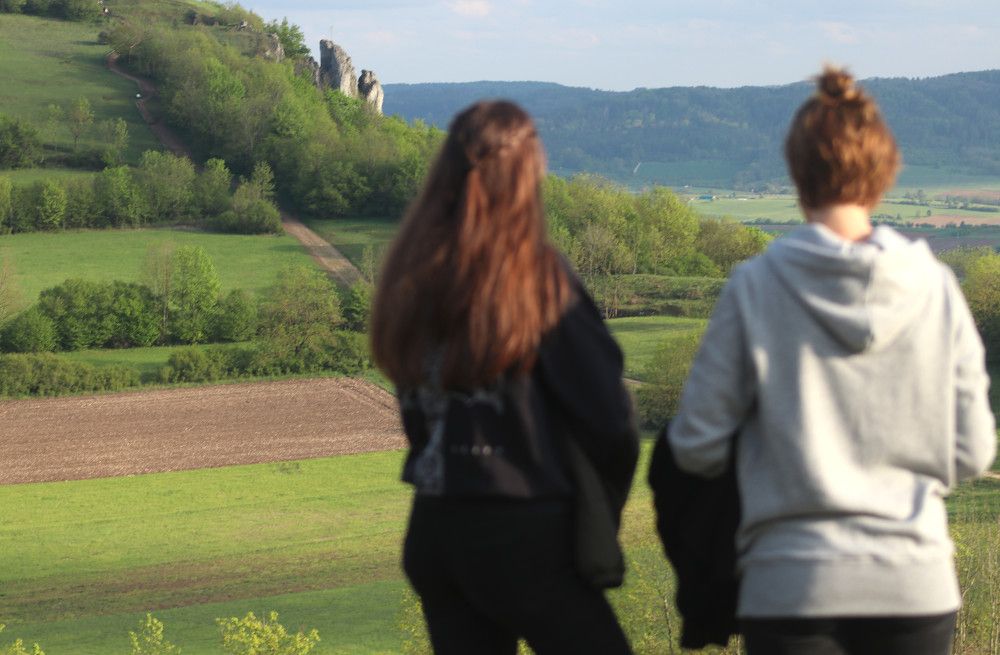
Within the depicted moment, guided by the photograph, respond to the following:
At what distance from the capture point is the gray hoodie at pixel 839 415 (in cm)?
291

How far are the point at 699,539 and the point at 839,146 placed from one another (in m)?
1.09

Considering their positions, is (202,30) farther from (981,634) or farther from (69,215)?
(981,634)

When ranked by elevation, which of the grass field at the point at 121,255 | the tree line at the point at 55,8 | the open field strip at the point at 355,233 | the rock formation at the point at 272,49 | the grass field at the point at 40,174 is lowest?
the grass field at the point at 121,255

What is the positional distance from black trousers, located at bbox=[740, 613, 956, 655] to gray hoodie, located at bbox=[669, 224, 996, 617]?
0.10 feet

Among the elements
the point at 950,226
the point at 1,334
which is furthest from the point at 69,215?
the point at 950,226

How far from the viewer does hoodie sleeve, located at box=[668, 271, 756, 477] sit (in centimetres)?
302

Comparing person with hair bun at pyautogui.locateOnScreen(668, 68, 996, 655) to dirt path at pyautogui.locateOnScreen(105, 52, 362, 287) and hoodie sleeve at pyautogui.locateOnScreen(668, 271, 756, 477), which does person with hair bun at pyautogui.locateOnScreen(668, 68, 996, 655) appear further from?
dirt path at pyautogui.locateOnScreen(105, 52, 362, 287)

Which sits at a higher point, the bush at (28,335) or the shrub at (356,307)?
the shrub at (356,307)

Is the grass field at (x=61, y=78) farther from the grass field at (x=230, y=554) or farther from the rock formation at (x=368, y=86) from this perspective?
the grass field at (x=230, y=554)

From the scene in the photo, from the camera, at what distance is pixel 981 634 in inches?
475

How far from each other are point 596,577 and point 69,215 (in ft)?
258

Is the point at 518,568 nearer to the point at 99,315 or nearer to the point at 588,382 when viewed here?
the point at 588,382

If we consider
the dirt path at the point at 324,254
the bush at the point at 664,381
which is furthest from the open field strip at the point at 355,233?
the bush at the point at 664,381

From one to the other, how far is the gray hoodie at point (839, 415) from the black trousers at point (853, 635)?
3 centimetres
